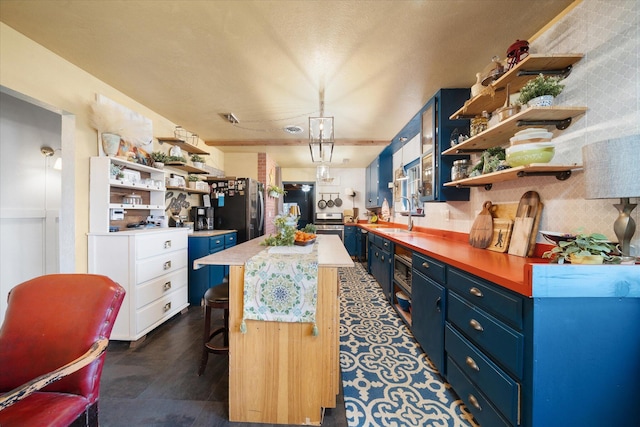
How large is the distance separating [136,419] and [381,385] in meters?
1.52

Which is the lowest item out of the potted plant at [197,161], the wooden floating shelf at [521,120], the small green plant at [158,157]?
the wooden floating shelf at [521,120]

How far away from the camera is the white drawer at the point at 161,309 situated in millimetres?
2084

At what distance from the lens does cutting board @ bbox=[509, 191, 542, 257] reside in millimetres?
1502

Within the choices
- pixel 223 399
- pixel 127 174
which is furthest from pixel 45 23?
pixel 223 399

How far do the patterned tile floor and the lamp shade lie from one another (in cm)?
139

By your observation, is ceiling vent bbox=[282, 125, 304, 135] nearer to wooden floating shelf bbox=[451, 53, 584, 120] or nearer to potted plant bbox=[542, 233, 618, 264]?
wooden floating shelf bbox=[451, 53, 584, 120]

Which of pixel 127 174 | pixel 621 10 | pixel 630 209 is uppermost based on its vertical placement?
pixel 621 10

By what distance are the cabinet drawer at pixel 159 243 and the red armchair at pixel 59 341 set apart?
44.0 inches

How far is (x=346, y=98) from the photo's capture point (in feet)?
8.18

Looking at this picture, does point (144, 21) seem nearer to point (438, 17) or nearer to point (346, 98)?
point (346, 98)

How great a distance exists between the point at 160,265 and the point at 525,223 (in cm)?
318

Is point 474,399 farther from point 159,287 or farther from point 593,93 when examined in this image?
point 159,287

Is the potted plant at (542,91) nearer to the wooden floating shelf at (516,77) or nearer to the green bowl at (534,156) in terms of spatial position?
the wooden floating shelf at (516,77)

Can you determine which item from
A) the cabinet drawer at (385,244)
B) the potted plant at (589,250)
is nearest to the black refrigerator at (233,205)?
the cabinet drawer at (385,244)
